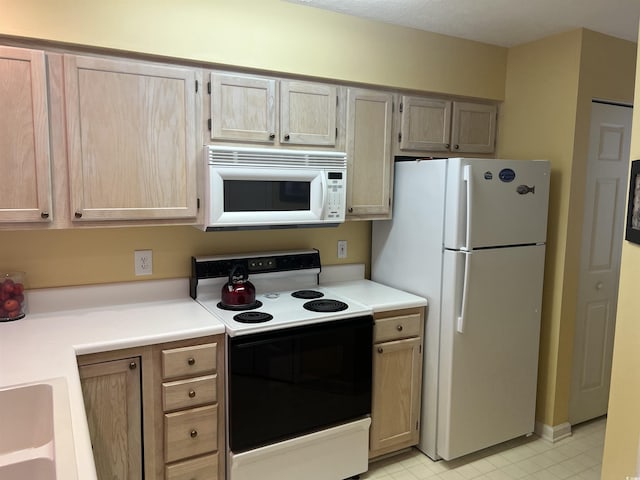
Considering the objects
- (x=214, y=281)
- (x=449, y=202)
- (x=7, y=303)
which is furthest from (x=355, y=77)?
(x=7, y=303)

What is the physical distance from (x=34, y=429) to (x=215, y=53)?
1.71 metres

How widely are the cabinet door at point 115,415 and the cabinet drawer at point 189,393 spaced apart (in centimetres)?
12

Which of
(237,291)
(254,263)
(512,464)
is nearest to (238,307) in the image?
(237,291)

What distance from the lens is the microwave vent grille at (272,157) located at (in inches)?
89.6

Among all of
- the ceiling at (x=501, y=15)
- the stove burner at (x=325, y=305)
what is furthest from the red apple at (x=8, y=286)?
the ceiling at (x=501, y=15)

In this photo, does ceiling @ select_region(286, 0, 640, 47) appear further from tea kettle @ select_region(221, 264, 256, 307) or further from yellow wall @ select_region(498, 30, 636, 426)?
tea kettle @ select_region(221, 264, 256, 307)

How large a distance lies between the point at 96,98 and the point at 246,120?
0.67m

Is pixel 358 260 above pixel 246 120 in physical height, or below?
below

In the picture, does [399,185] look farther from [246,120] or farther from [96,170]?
[96,170]

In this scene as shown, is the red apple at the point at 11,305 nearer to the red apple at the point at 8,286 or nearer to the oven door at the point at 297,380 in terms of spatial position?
the red apple at the point at 8,286

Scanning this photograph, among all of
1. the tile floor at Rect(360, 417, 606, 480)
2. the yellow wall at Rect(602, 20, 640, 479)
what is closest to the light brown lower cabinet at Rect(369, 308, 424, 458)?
the tile floor at Rect(360, 417, 606, 480)

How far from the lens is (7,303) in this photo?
2.15m

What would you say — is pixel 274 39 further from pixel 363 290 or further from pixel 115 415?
pixel 115 415

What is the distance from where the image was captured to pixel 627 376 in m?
1.89
